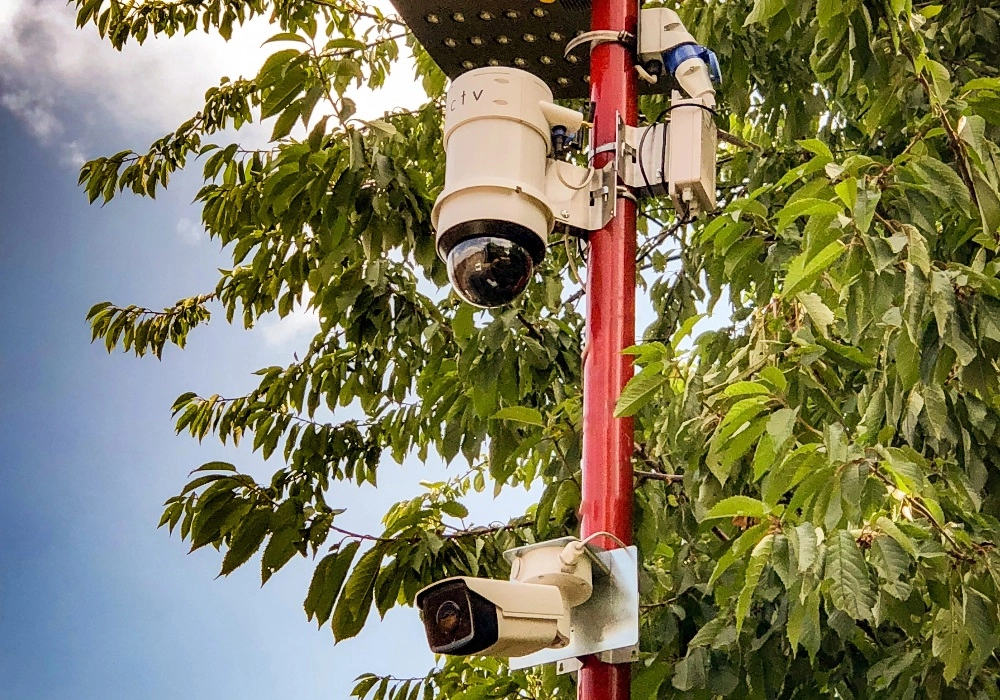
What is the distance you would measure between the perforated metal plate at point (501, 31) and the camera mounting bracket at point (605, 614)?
640 mm

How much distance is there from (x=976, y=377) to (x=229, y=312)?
5.88 feet

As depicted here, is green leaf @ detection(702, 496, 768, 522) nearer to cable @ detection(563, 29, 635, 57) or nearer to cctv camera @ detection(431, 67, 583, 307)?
cctv camera @ detection(431, 67, 583, 307)

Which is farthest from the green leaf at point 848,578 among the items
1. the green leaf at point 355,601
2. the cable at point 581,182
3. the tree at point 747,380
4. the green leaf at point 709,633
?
the green leaf at point 355,601

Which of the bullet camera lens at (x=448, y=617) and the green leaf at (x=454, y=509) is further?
the green leaf at (x=454, y=509)

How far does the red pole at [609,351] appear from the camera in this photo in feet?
3.71

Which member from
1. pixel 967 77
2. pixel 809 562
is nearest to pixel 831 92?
pixel 967 77

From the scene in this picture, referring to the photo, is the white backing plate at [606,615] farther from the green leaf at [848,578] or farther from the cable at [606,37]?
the cable at [606,37]

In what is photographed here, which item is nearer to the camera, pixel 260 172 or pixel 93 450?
pixel 260 172

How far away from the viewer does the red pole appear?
1131 mm

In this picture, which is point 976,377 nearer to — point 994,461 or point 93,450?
point 994,461

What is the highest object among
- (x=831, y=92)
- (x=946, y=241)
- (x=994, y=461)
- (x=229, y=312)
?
(x=831, y=92)

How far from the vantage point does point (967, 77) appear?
192cm

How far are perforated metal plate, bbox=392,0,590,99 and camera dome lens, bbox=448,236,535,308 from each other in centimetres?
34

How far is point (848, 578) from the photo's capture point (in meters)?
1.18
